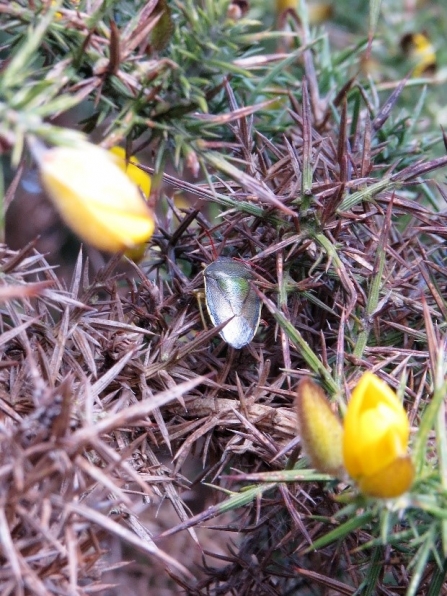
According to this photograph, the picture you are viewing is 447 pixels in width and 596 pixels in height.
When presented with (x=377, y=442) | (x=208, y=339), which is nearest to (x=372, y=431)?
(x=377, y=442)

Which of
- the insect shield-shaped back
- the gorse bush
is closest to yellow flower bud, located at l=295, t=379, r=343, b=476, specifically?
the gorse bush

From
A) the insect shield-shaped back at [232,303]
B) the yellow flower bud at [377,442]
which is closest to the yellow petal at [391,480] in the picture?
the yellow flower bud at [377,442]

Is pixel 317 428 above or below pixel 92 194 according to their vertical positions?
below

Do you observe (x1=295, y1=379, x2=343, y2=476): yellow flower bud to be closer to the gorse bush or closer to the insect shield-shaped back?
the gorse bush

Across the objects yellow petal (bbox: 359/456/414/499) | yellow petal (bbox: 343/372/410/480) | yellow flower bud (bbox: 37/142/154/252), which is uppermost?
yellow flower bud (bbox: 37/142/154/252)

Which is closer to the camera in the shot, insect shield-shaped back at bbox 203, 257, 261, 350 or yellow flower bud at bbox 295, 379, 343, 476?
yellow flower bud at bbox 295, 379, 343, 476

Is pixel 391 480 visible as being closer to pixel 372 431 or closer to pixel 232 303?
pixel 372 431

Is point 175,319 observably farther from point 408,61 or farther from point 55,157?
point 408,61

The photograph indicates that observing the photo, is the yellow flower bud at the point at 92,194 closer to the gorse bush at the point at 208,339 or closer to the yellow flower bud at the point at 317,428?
the gorse bush at the point at 208,339
